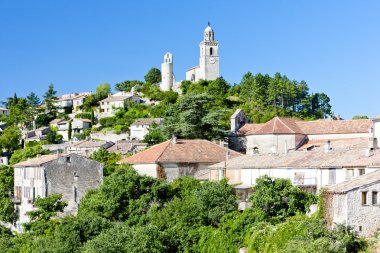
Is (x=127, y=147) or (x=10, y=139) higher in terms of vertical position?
(x=10, y=139)

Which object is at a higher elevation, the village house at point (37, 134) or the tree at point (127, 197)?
the village house at point (37, 134)

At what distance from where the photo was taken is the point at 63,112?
14038 cm

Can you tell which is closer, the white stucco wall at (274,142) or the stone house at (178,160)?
the stone house at (178,160)

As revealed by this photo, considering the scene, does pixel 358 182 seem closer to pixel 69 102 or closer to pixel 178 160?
pixel 178 160

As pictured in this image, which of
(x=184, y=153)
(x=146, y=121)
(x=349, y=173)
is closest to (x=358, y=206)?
(x=349, y=173)

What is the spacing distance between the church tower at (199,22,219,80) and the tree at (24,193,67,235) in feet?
278

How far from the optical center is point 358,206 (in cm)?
3312

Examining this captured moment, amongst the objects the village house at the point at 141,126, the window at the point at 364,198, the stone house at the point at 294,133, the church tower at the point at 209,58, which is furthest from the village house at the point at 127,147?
the window at the point at 364,198

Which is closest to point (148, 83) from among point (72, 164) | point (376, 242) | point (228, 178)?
point (72, 164)

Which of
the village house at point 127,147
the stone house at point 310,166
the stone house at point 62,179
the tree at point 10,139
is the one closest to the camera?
the stone house at point 310,166

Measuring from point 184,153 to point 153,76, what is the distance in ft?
330

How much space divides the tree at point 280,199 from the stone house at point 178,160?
1324 cm

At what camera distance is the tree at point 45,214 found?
48881mm

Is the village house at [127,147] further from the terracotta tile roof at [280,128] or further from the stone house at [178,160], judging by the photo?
the stone house at [178,160]
